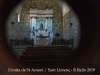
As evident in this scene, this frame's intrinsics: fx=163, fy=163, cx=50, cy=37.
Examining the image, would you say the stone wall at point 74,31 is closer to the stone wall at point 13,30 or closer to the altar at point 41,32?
the altar at point 41,32

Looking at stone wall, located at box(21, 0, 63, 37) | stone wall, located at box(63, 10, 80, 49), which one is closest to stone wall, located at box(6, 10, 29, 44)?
stone wall, located at box(21, 0, 63, 37)

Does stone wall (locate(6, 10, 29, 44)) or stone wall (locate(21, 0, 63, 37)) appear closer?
stone wall (locate(6, 10, 29, 44))

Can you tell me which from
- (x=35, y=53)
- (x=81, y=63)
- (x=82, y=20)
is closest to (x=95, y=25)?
(x=82, y=20)

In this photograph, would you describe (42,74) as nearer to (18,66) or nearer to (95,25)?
(18,66)

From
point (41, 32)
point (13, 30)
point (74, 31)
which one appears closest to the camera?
point (13, 30)

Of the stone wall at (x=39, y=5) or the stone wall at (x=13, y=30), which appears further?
the stone wall at (x=39, y=5)

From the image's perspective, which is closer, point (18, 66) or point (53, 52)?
point (18, 66)

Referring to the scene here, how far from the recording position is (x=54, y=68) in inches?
24.7

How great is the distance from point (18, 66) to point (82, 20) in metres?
0.31

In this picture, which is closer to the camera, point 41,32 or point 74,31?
point 74,31

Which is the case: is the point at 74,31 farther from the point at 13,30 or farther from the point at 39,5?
the point at 39,5

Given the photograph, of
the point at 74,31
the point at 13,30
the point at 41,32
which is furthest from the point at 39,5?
the point at 13,30

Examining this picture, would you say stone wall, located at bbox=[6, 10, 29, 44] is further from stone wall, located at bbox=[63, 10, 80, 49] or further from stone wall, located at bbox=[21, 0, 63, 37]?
stone wall, located at bbox=[63, 10, 80, 49]

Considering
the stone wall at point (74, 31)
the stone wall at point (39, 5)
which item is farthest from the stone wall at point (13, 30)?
the stone wall at point (74, 31)
